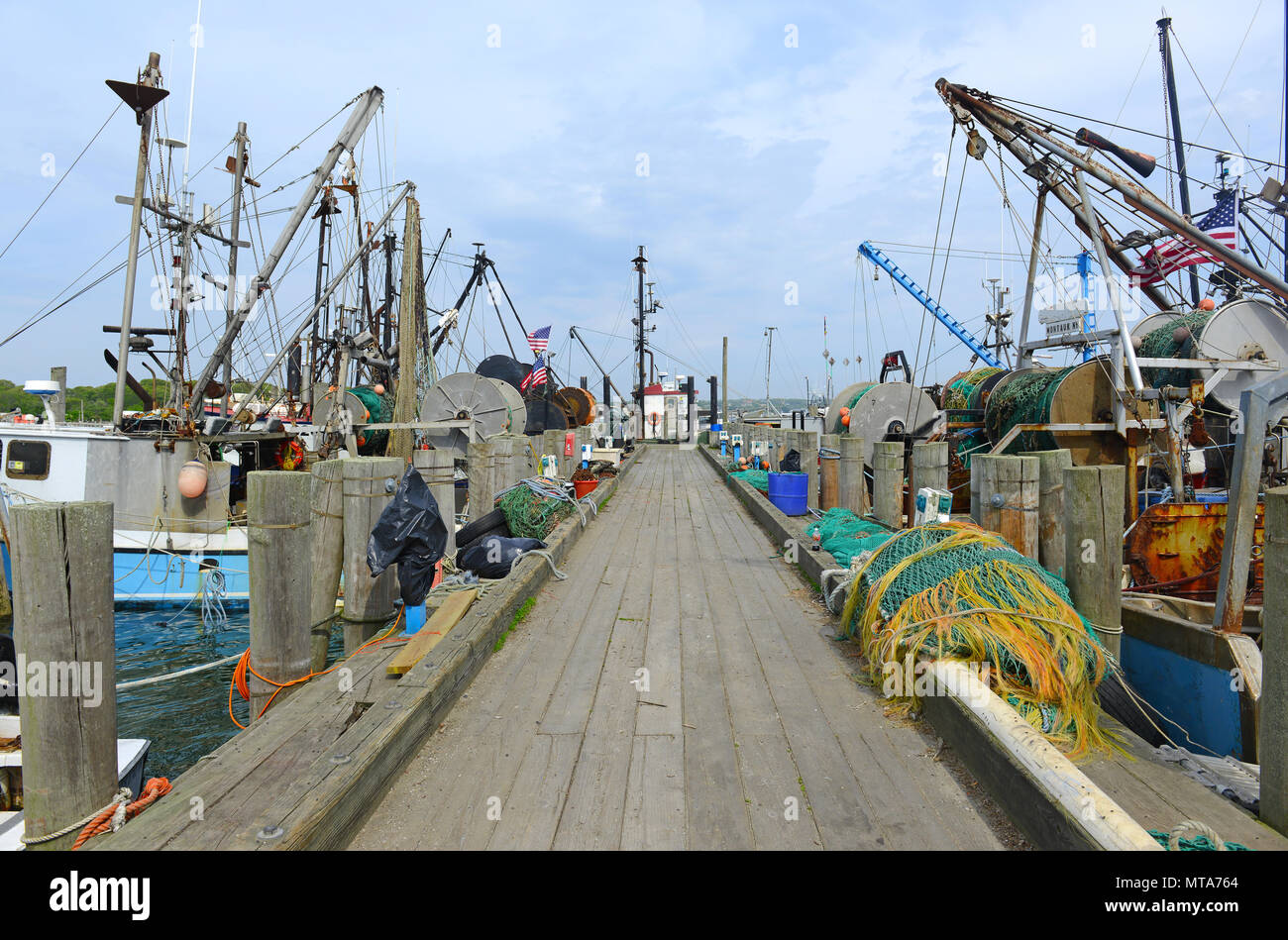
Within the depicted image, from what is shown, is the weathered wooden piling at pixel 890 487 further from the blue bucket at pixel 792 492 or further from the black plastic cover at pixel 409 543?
the black plastic cover at pixel 409 543

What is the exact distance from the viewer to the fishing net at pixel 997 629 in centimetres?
377

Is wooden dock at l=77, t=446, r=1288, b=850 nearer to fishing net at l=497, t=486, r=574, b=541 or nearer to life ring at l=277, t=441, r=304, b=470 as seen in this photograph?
fishing net at l=497, t=486, r=574, b=541

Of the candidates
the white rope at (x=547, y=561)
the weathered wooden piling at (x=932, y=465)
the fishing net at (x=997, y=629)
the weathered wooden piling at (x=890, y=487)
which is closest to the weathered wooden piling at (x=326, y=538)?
the white rope at (x=547, y=561)

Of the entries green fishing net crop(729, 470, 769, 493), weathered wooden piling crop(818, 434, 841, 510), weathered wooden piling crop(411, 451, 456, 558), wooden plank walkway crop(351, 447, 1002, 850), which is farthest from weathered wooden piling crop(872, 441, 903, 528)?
weathered wooden piling crop(411, 451, 456, 558)

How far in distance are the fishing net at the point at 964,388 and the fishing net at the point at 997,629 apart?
1436 centimetres

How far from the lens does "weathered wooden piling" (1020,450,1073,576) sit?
18.4 feet

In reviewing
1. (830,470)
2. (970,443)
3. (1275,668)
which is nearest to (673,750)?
(1275,668)

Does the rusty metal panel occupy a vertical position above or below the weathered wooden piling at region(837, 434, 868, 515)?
below

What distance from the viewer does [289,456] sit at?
16328 mm

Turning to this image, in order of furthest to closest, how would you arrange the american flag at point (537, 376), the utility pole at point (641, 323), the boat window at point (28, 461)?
the utility pole at point (641, 323) → the american flag at point (537, 376) → the boat window at point (28, 461)

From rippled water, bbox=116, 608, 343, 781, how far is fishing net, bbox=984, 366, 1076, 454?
38.4 ft

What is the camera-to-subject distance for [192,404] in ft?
47.1

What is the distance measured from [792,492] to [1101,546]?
6593 millimetres
